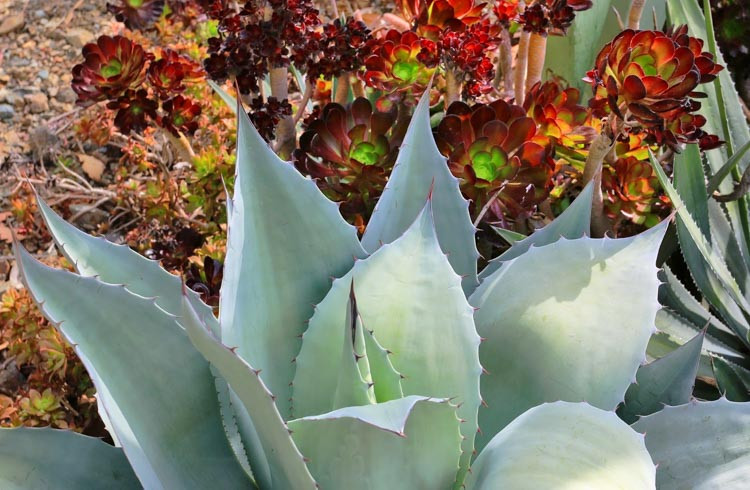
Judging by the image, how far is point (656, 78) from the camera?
112 cm

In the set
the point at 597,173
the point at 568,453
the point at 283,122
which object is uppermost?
the point at 283,122

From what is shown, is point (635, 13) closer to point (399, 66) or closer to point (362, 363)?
point (399, 66)

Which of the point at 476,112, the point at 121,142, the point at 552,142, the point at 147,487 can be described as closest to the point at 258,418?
the point at 147,487

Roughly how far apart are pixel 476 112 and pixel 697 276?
1.75 feet

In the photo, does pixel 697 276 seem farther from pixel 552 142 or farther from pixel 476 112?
pixel 476 112

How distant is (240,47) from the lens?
1408 millimetres

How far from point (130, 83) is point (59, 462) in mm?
833

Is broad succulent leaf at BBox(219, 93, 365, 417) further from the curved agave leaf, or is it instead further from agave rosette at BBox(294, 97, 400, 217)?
agave rosette at BBox(294, 97, 400, 217)

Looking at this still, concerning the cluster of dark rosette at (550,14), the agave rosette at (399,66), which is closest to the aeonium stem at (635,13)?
the cluster of dark rosette at (550,14)

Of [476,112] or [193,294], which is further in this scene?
[476,112]

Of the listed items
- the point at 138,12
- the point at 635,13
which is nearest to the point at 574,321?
the point at 635,13

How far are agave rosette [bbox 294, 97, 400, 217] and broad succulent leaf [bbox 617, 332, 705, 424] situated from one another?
55 cm

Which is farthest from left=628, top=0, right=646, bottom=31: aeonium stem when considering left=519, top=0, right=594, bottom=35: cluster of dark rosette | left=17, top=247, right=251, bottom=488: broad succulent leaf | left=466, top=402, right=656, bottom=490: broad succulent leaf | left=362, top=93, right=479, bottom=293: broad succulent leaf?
left=17, top=247, right=251, bottom=488: broad succulent leaf

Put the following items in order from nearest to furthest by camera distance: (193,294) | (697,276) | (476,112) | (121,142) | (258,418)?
(258,418)
(193,294)
(476,112)
(697,276)
(121,142)
